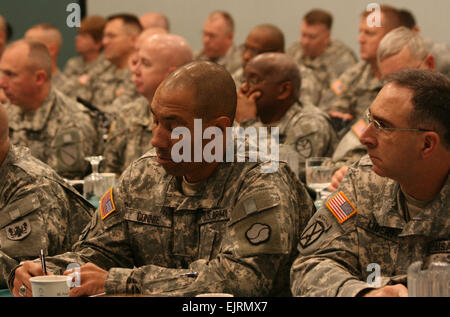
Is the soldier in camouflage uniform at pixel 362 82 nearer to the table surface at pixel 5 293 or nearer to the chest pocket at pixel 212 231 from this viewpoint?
the chest pocket at pixel 212 231

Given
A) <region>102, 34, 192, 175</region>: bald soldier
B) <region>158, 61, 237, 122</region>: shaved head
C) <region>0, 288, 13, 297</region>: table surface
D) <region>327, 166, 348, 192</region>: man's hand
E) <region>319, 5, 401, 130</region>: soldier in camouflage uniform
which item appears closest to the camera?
<region>158, 61, 237, 122</region>: shaved head

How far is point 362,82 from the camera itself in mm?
6500

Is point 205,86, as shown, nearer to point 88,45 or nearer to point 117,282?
point 117,282

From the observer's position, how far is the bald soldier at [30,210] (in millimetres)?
2818

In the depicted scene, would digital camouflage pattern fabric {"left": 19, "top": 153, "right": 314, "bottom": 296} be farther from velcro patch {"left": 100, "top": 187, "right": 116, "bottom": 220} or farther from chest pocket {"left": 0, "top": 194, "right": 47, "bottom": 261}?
chest pocket {"left": 0, "top": 194, "right": 47, "bottom": 261}

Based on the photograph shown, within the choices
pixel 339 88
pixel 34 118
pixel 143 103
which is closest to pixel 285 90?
pixel 143 103

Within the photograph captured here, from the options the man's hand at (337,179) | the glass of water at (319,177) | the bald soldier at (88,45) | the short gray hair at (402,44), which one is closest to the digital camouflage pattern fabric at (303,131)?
the short gray hair at (402,44)

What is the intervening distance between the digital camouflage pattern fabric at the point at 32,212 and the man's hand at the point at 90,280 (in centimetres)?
49

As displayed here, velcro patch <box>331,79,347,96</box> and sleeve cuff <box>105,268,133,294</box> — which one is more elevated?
velcro patch <box>331,79,347,96</box>

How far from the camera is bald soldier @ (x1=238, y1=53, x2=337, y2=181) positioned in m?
4.66

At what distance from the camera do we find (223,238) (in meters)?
2.52

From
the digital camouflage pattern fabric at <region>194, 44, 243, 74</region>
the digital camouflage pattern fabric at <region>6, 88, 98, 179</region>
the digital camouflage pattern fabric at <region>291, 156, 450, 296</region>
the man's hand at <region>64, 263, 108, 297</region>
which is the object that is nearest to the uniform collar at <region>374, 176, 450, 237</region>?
the digital camouflage pattern fabric at <region>291, 156, 450, 296</region>

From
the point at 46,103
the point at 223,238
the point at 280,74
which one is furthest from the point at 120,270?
the point at 46,103

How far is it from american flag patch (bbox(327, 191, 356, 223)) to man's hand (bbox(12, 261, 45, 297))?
0.91m
